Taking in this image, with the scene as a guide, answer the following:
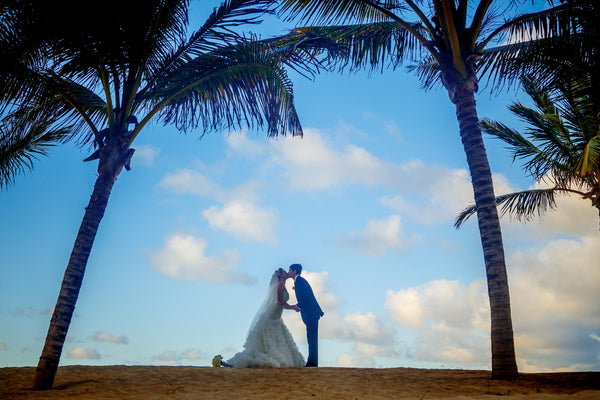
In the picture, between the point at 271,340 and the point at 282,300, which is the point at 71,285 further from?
the point at 282,300

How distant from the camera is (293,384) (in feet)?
21.9

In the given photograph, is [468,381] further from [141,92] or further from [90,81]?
[90,81]

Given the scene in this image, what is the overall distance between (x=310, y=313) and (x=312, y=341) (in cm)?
57

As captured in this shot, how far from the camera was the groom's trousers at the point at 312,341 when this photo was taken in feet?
30.8

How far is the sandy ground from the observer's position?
594cm

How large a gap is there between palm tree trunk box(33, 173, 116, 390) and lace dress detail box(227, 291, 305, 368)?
331cm

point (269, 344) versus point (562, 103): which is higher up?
point (562, 103)

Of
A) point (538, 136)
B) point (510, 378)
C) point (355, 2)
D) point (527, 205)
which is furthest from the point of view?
point (527, 205)

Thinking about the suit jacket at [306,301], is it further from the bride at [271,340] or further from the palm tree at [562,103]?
the palm tree at [562,103]

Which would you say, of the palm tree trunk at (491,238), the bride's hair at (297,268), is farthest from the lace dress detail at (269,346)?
the palm tree trunk at (491,238)

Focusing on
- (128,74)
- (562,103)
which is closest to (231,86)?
(128,74)

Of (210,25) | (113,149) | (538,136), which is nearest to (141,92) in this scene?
(113,149)

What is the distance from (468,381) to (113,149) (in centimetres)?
740

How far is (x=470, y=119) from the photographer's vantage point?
28.2ft
